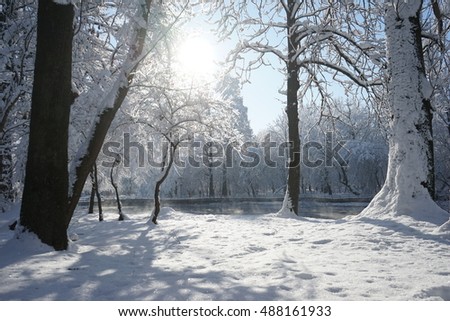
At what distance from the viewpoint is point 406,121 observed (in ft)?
22.3

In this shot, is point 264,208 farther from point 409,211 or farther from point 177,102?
point 409,211

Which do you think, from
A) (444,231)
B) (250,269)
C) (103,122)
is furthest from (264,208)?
(250,269)

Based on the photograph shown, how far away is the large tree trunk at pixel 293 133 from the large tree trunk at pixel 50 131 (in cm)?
841

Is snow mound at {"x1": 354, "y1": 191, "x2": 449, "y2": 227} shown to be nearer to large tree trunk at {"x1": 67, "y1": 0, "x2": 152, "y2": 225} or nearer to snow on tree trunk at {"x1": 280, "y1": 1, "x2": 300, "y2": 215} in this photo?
snow on tree trunk at {"x1": 280, "y1": 1, "x2": 300, "y2": 215}

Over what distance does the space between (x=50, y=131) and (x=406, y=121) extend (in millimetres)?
A: 6789

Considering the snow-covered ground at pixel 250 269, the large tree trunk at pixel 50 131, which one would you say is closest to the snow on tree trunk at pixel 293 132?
the snow-covered ground at pixel 250 269

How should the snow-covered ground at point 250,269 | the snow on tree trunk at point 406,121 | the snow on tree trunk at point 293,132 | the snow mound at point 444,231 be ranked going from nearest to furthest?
the snow-covered ground at point 250,269 → the snow mound at point 444,231 → the snow on tree trunk at point 406,121 → the snow on tree trunk at point 293,132

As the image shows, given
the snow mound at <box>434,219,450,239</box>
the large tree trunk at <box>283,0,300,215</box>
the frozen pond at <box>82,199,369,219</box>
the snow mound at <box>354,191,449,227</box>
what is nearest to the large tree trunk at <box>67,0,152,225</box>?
the snow mound at <box>354,191,449,227</box>

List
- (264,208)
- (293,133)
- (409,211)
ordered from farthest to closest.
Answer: (264,208) < (293,133) < (409,211)

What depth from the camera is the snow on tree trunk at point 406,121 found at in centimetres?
650

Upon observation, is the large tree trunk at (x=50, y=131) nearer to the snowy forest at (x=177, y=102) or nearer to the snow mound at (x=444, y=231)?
the snowy forest at (x=177, y=102)

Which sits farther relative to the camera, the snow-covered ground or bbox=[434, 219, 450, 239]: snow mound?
bbox=[434, 219, 450, 239]: snow mound

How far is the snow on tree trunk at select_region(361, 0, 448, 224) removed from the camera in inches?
256

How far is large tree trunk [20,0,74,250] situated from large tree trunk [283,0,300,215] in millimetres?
8410
